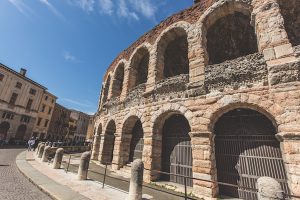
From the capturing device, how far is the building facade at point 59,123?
40031 millimetres

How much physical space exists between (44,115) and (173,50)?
3302 cm

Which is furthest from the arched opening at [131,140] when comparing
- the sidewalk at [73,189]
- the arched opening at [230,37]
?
the arched opening at [230,37]

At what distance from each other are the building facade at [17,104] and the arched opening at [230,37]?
1108 inches

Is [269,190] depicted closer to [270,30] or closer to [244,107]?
[244,107]

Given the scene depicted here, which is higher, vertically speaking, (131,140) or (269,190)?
(131,140)

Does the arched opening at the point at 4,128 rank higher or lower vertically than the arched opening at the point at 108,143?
higher

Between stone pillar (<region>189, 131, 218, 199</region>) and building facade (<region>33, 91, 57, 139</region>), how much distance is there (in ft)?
112

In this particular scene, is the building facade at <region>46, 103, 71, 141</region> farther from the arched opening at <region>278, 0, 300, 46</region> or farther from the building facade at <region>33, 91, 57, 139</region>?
the arched opening at <region>278, 0, 300, 46</region>

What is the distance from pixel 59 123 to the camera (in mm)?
42031

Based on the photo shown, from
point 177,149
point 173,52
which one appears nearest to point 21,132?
point 173,52

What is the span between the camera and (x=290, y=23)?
7.97 meters

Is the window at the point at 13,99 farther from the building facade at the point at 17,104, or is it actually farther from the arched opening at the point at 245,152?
the arched opening at the point at 245,152

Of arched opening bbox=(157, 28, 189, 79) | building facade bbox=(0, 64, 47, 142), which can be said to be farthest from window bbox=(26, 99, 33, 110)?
arched opening bbox=(157, 28, 189, 79)

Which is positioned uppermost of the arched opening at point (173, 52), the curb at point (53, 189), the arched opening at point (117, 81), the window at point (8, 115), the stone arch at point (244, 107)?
the arched opening at point (173, 52)
